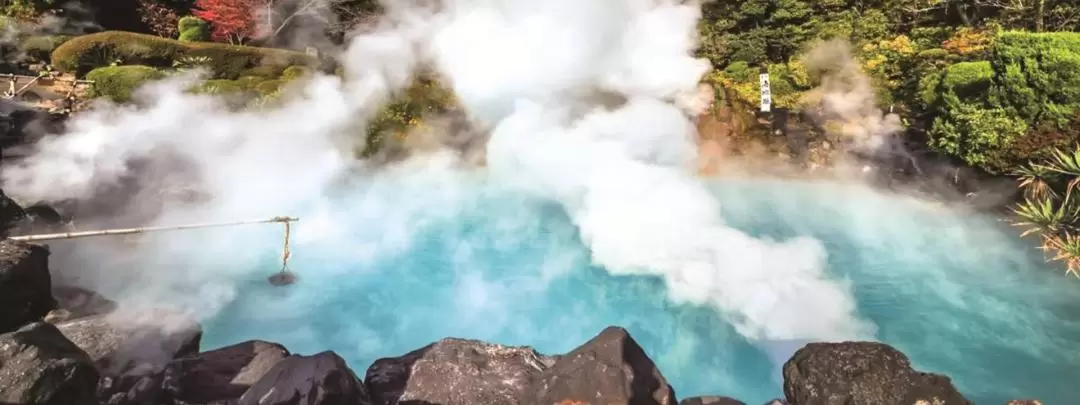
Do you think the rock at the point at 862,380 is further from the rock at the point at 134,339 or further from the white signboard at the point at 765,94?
the white signboard at the point at 765,94

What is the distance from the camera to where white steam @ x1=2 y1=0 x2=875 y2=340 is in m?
7.85

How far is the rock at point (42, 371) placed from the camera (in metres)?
4.00

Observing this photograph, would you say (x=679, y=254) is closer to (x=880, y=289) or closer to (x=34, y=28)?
(x=880, y=289)

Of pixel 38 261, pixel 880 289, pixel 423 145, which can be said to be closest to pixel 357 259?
pixel 38 261

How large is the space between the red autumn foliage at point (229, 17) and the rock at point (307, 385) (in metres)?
19.2

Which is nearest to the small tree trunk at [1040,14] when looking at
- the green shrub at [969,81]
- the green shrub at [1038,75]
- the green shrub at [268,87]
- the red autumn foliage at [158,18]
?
the green shrub at [969,81]

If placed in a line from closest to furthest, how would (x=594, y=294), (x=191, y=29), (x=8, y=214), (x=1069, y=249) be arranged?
1. (x=8, y=214)
2. (x=1069, y=249)
3. (x=594, y=294)
4. (x=191, y=29)

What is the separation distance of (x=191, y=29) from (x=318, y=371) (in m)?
19.0

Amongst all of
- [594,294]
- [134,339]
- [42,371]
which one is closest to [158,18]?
[134,339]

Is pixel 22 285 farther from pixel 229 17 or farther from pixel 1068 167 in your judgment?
pixel 229 17

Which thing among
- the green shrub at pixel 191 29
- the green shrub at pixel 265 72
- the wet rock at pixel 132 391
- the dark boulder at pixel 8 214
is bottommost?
the wet rock at pixel 132 391

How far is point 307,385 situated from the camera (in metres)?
4.85

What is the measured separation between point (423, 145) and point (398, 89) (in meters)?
1.38

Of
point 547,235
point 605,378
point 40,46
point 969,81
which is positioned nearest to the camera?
point 605,378
